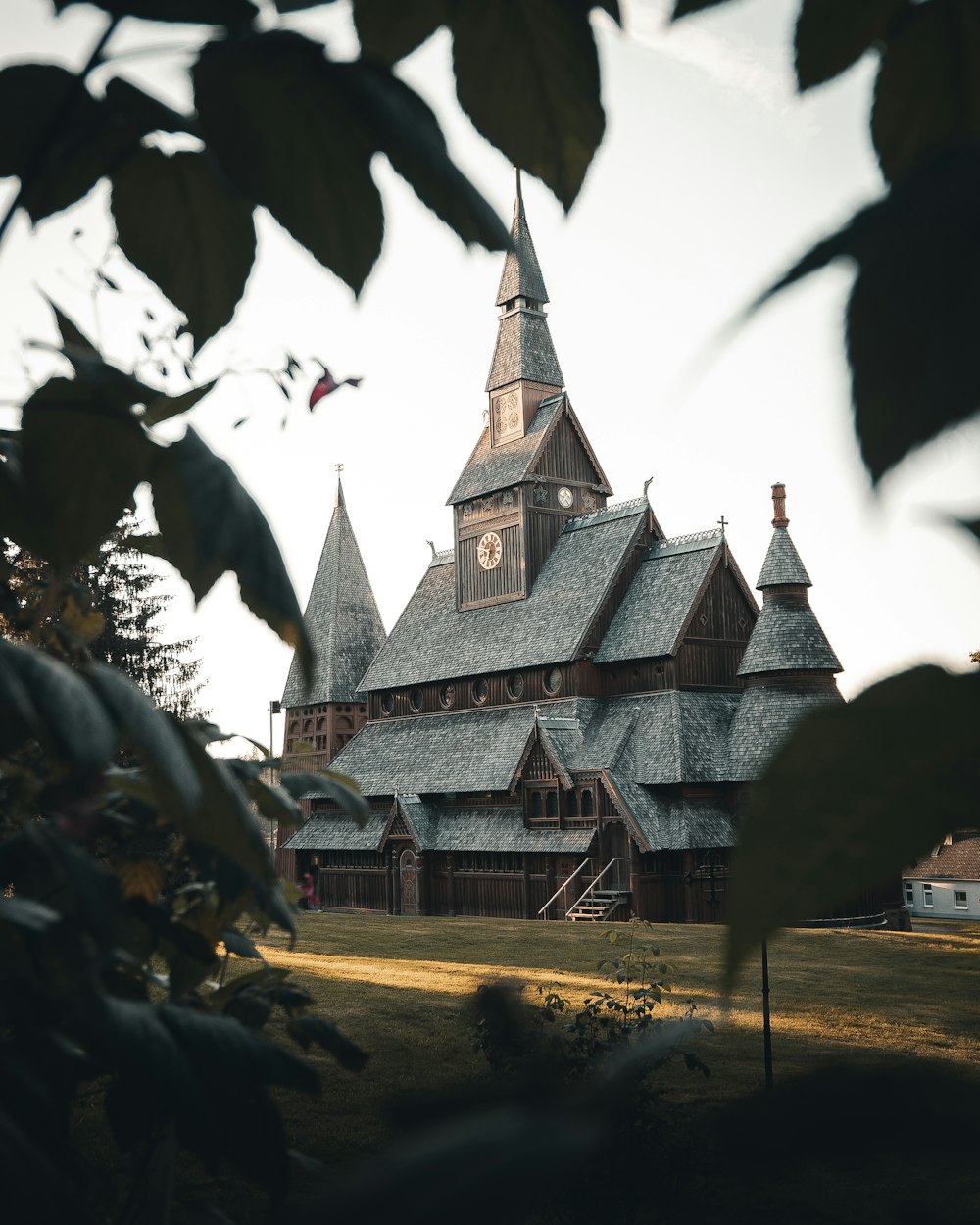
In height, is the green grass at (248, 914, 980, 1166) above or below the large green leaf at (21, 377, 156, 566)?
below

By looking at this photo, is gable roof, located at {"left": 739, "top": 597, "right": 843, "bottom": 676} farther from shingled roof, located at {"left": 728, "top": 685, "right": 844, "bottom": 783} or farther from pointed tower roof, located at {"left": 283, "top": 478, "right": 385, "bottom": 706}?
pointed tower roof, located at {"left": 283, "top": 478, "right": 385, "bottom": 706}

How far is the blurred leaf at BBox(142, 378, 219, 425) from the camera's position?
46.7 inches

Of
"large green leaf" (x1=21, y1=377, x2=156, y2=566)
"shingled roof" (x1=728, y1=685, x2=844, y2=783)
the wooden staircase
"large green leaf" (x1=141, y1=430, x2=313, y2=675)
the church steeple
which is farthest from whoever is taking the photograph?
the church steeple

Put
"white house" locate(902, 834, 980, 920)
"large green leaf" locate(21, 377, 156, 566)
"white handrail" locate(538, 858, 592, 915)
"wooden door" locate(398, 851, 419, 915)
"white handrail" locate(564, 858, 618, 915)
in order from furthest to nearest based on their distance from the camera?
"white house" locate(902, 834, 980, 920)
"wooden door" locate(398, 851, 419, 915)
"white handrail" locate(538, 858, 592, 915)
"white handrail" locate(564, 858, 618, 915)
"large green leaf" locate(21, 377, 156, 566)

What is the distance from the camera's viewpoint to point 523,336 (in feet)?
117

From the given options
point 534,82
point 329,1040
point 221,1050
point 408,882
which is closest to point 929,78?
point 534,82

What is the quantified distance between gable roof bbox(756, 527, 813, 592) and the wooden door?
1243 cm

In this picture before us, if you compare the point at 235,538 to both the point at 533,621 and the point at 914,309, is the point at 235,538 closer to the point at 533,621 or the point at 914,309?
the point at 914,309

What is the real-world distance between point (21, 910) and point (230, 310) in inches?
20.4

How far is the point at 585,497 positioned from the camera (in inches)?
1387

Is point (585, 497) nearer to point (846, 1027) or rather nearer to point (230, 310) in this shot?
point (846, 1027)

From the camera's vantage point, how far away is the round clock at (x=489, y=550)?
34656mm

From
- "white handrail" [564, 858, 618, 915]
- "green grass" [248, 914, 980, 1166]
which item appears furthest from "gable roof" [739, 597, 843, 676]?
"green grass" [248, 914, 980, 1166]

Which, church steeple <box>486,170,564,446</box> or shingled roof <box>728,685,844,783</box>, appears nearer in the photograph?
shingled roof <box>728,685,844,783</box>
